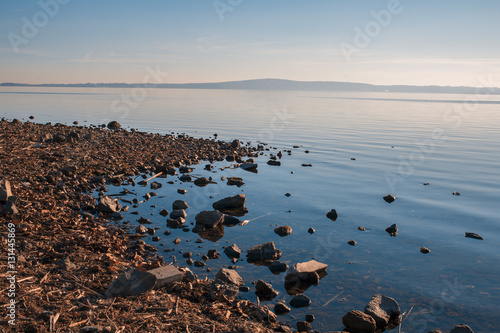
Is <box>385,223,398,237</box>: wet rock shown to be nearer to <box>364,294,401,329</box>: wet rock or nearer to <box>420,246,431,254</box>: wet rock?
<box>420,246,431,254</box>: wet rock

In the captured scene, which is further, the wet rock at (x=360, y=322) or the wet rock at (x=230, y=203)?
the wet rock at (x=230, y=203)

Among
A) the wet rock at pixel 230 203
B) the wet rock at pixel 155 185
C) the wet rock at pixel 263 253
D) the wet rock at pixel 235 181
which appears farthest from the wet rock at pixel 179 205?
the wet rock at pixel 235 181

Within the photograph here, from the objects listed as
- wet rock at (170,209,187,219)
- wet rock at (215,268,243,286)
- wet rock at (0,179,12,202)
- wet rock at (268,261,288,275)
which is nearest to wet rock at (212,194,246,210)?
wet rock at (170,209,187,219)

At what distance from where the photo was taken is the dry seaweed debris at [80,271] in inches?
238

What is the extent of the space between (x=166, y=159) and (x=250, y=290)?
14.8 meters

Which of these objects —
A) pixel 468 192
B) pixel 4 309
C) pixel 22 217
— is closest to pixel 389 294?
pixel 4 309

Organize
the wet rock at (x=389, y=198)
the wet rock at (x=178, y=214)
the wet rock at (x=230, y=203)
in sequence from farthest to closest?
the wet rock at (x=389, y=198), the wet rock at (x=230, y=203), the wet rock at (x=178, y=214)

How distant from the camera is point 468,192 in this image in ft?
59.0

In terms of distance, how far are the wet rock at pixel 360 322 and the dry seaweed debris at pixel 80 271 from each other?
53.3 inches

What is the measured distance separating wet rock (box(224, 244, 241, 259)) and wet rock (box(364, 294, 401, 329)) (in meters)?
3.76

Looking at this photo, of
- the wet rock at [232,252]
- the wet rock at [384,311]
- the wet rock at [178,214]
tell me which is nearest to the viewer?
the wet rock at [384,311]

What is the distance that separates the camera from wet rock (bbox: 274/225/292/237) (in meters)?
11.9

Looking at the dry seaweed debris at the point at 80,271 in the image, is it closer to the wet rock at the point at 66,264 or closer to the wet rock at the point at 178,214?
the wet rock at the point at 66,264

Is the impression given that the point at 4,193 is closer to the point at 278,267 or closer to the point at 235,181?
the point at 278,267
